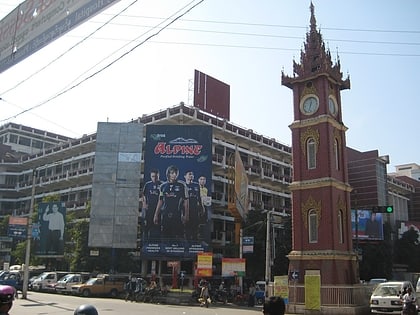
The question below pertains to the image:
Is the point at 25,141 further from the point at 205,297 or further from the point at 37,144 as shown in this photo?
the point at 205,297

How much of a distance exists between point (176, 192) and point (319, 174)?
74.9 feet

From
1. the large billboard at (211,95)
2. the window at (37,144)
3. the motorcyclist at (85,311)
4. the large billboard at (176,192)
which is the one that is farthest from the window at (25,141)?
the motorcyclist at (85,311)

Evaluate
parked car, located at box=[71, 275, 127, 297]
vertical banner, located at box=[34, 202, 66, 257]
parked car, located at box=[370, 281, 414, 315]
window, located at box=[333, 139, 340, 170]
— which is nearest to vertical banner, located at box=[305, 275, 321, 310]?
parked car, located at box=[370, 281, 414, 315]

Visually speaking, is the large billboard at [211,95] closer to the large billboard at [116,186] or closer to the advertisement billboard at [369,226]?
the large billboard at [116,186]

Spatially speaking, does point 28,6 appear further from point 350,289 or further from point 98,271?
point 98,271

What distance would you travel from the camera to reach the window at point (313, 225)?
26788mm

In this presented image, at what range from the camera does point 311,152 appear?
28328 mm

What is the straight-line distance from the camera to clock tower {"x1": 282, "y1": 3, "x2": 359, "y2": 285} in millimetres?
26094

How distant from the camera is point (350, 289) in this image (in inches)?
964

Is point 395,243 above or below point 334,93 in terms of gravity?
below

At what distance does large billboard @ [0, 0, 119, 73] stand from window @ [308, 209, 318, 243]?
62.9ft

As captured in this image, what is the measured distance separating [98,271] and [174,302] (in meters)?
19.1

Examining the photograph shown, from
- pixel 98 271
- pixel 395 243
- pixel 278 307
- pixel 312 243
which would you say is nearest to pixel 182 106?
pixel 98 271

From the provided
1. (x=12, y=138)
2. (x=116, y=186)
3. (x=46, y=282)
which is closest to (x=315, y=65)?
(x=46, y=282)
